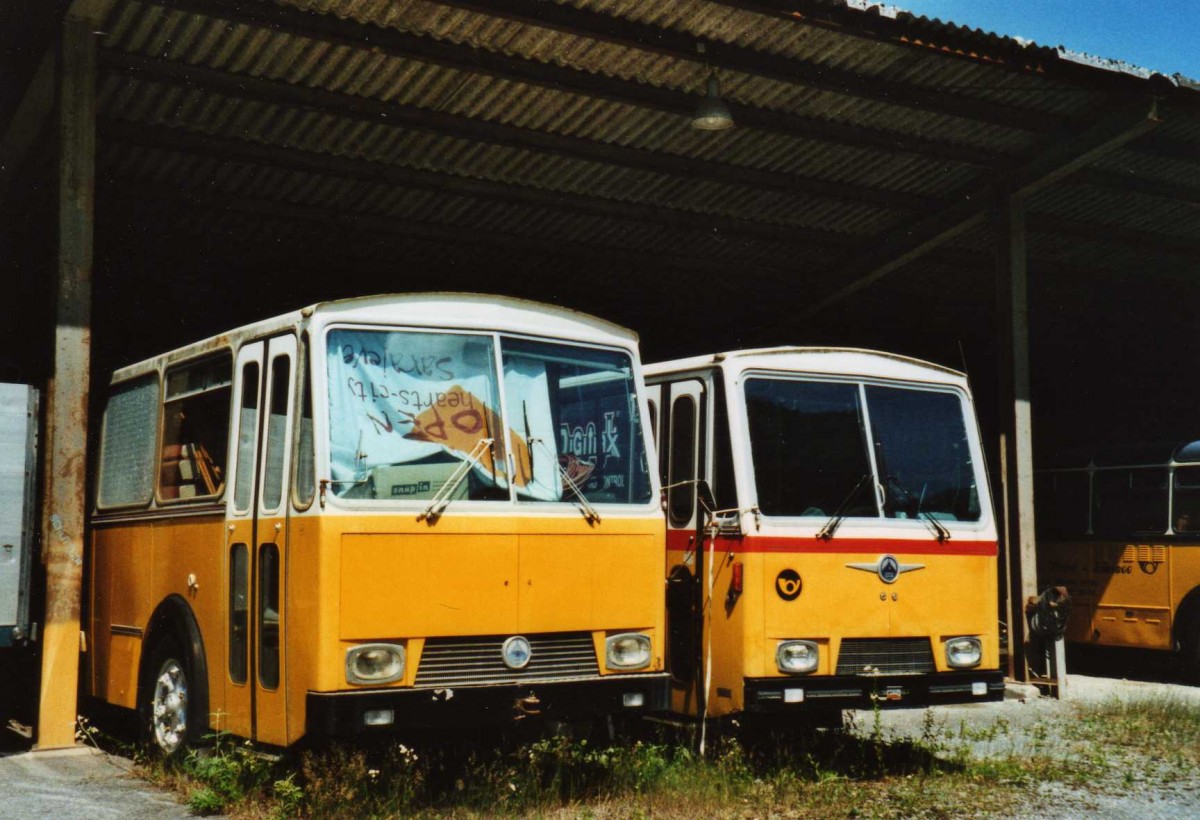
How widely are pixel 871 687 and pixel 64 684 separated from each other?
211 inches

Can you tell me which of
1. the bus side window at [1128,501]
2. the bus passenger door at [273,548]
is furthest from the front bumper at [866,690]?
the bus side window at [1128,501]

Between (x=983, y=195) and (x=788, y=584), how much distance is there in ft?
25.6

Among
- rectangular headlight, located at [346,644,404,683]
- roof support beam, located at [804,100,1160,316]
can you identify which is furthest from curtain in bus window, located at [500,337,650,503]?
roof support beam, located at [804,100,1160,316]

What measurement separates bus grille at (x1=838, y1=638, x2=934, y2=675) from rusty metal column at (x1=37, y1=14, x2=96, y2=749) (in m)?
5.14

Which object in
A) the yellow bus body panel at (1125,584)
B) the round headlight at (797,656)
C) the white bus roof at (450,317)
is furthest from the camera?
the yellow bus body panel at (1125,584)

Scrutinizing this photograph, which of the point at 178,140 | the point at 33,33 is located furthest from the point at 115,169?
the point at 33,33

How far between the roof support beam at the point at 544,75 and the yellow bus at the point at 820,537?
149 inches

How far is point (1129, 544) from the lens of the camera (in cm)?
1398

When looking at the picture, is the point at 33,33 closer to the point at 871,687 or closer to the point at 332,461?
the point at 332,461

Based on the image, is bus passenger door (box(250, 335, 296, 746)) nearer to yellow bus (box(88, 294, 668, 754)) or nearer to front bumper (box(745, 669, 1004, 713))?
yellow bus (box(88, 294, 668, 754))

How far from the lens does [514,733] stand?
23.2ft

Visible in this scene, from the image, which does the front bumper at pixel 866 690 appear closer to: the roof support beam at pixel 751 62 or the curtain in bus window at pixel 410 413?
the curtain in bus window at pixel 410 413

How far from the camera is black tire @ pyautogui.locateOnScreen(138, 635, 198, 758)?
769 centimetres

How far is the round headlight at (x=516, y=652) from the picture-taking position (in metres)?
6.78
